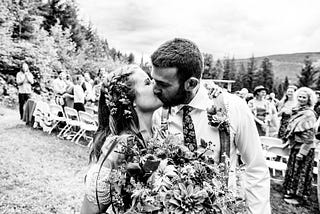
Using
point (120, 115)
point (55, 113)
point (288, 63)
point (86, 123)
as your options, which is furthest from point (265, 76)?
point (288, 63)

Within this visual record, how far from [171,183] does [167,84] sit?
944mm

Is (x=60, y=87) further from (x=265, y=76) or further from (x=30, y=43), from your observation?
(x=265, y=76)

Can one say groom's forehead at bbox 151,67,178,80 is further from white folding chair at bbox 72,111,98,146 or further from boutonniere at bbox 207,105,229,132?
white folding chair at bbox 72,111,98,146

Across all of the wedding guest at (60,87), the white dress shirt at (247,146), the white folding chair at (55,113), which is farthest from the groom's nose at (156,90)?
the wedding guest at (60,87)

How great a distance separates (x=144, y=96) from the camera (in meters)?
1.95

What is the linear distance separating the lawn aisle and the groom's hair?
180 centimetres

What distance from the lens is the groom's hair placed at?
2.04 metres

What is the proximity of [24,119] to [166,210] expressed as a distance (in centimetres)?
1236

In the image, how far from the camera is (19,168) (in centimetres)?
694

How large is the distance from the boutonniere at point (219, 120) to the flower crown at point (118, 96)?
1.67ft

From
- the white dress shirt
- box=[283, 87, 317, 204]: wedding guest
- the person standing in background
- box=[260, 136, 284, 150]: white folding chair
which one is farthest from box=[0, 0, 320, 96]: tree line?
the person standing in background

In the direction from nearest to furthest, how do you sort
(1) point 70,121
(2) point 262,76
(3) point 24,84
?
(1) point 70,121 → (3) point 24,84 → (2) point 262,76

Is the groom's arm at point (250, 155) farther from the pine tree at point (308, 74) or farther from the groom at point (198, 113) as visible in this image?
the pine tree at point (308, 74)

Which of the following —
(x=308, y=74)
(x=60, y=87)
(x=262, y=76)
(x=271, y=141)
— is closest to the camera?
(x=271, y=141)
